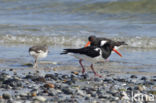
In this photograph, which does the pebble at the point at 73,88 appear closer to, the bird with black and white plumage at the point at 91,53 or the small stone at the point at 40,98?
the small stone at the point at 40,98

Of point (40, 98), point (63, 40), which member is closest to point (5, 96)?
point (40, 98)

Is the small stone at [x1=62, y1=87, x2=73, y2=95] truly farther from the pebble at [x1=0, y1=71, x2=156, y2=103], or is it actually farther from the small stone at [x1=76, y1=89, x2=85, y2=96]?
the small stone at [x1=76, y1=89, x2=85, y2=96]

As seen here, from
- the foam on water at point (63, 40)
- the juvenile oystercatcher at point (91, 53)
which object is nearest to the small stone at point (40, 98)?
the juvenile oystercatcher at point (91, 53)

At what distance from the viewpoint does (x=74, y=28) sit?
13539 millimetres

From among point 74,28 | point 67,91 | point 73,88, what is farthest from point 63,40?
point 67,91

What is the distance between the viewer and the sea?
9.07 m

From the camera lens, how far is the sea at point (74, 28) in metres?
9.07

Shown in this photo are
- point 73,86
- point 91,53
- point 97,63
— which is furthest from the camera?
point 97,63

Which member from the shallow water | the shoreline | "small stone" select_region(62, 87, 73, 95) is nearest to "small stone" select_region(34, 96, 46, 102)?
the shoreline

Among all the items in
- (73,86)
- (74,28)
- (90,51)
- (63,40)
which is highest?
(74,28)

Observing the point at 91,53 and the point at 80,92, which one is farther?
the point at 91,53

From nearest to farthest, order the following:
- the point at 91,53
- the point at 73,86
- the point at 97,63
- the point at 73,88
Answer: the point at 73,88
the point at 73,86
the point at 91,53
the point at 97,63

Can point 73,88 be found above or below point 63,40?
below

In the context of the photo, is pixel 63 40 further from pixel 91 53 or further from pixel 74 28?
pixel 91 53
